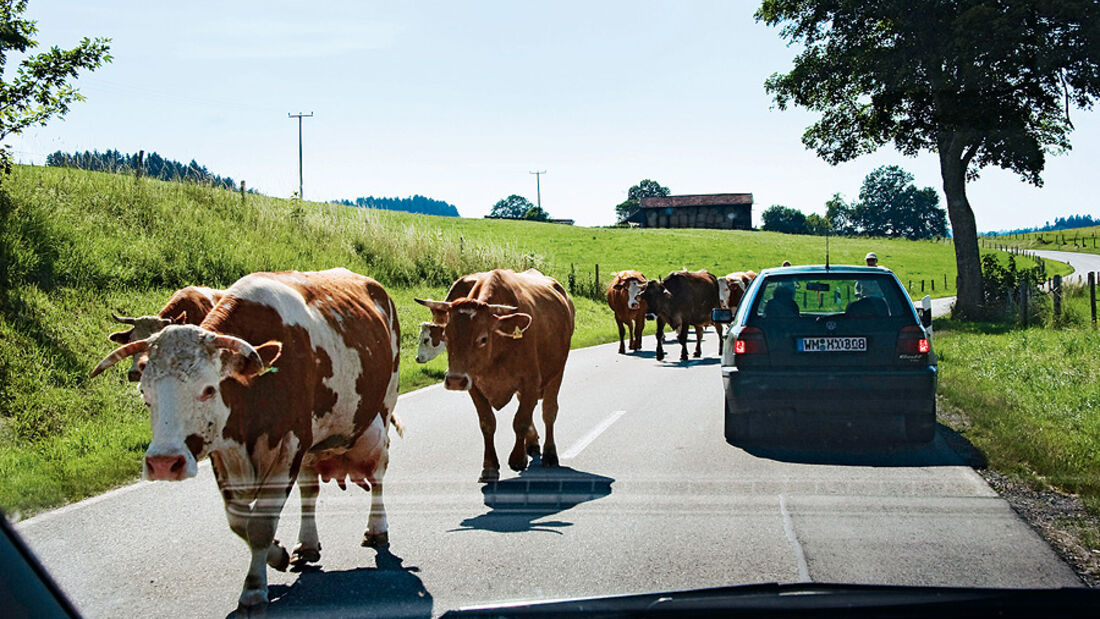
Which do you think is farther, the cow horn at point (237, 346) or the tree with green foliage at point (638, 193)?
the tree with green foliage at point (638, 193)

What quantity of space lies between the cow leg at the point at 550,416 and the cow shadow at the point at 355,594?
10.2 ft

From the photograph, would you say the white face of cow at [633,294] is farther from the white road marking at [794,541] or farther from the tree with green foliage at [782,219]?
the tree with green foliage at [782,219]

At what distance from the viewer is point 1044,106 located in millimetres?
24953

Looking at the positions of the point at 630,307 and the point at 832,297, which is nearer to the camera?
the point at 832,297

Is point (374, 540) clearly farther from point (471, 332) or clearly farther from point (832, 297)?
point (832, 297)

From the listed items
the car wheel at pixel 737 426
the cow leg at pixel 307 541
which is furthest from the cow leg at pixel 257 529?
the car wheel at pixel 737 426

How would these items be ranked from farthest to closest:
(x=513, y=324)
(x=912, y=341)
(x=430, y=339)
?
1. (x=912, y=341)
2. (x=430, y=339)
3. (x=513, y=324)

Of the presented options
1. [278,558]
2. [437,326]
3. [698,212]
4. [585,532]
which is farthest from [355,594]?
[698,212]

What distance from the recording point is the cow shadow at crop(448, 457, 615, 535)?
6012 millimetres

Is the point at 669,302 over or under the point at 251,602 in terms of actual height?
over

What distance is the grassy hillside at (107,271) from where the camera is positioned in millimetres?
8414

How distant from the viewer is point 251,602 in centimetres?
428

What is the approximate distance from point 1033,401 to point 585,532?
7.18m

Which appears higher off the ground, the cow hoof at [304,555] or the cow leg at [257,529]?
the cow leg at [257,529]
